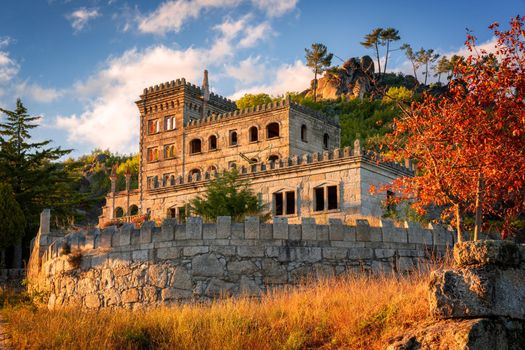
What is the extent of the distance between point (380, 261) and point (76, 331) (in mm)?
7488

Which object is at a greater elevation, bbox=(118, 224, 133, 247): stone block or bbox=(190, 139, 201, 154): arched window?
bbox=(190, 139, 201, 154): arched window

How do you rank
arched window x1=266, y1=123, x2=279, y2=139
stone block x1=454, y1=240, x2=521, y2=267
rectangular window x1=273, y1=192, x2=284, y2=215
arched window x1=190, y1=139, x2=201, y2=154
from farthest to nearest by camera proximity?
1. arched window x1=190, y1=139, x2=201, y2=154
2. arched window x1=266, y1=123, x2=279, y2=139
3. rectangular window x1=273, y1=192, x2=284, y2=215
4. stone block x1=454, y1=240, x2=521, y2=267

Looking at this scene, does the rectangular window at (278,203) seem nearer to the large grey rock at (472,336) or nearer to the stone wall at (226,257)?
the stone wall at (226,257)

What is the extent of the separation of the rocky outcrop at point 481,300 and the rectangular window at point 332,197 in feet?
85.4

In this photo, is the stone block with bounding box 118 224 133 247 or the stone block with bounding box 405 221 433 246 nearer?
the stone block with bounding box 118 224 133 247

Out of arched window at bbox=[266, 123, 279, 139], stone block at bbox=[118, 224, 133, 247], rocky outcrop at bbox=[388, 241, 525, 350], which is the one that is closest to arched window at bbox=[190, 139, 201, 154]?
arched window at bbox=[266, 123, 279, 139]

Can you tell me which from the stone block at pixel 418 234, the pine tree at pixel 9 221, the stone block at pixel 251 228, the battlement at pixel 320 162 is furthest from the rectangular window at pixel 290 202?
the stone block at pixel 251 228

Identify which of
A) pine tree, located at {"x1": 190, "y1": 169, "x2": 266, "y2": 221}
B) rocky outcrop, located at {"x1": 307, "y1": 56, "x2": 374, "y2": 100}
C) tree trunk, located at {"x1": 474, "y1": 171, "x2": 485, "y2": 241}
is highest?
rocky outcrop, located at {"x1": 307, "y1": 56, "x2": 374, "y2": 100}

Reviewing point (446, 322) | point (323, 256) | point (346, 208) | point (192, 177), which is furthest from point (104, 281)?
point (192, 177)

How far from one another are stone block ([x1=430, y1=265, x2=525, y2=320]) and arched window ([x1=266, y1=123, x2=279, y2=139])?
3904cm

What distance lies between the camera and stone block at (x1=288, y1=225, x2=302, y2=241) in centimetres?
1420

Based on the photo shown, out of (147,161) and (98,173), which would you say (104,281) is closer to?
(147,161)

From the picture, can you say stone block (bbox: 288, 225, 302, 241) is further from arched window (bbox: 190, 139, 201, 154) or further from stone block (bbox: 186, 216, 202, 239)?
arched window (bbox: 190, 139, 201, 154)

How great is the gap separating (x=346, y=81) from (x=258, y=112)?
31.9 metres
